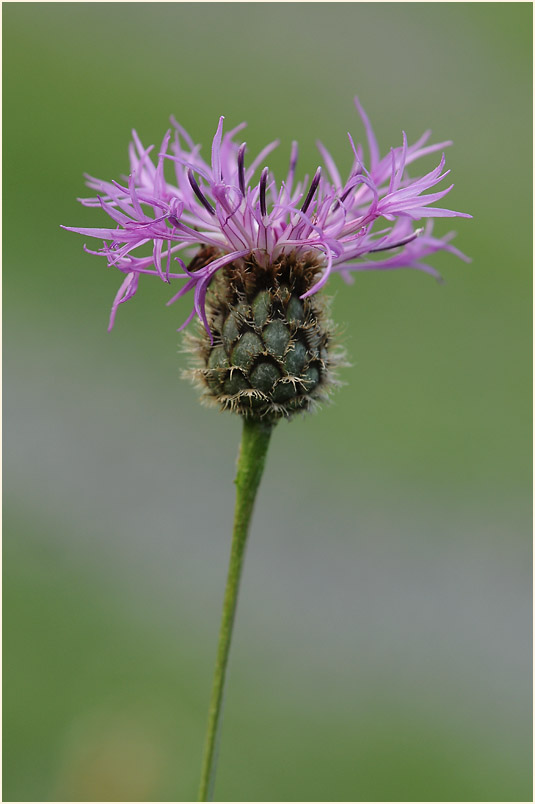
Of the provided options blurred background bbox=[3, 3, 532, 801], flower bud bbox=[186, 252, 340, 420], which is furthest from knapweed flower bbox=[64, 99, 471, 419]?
blurred background bbox=[3, 3, 532, 801]

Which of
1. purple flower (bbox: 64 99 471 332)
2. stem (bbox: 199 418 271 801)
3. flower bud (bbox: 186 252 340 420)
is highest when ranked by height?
purple flower (bbox: 64 99 471 332)

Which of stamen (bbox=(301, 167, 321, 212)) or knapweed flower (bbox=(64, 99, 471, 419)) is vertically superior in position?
stamen (bbox=(301, 167, 321, 212))

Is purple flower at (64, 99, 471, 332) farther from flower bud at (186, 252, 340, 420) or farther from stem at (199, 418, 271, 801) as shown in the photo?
stem at (199, 418, 271, 801)

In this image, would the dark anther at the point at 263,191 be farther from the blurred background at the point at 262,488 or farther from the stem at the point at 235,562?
the blurred background at the point at 262,488

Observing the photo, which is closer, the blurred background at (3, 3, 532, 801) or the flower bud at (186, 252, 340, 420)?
the flower bud at (186, 252, 340, 420)

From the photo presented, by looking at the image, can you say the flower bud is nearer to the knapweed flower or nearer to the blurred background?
the knapweed flower

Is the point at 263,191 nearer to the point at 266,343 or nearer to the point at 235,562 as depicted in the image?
the point at 266,343
